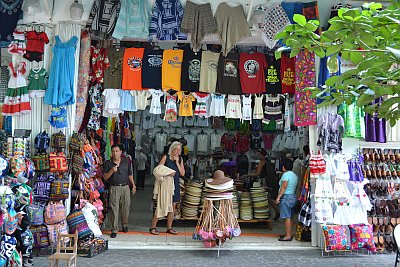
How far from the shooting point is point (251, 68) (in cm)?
858

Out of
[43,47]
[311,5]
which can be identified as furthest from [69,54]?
[311,5]

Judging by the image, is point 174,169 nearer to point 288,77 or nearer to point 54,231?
point 54,231

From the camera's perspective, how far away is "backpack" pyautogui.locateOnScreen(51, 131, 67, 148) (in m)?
7.48

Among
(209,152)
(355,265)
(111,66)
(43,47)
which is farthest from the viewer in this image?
(209,152)

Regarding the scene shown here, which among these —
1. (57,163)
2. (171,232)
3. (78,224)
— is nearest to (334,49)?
(57,163)

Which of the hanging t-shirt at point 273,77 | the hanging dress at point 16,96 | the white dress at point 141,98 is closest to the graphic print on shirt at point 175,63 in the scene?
the white dress at point 141,98

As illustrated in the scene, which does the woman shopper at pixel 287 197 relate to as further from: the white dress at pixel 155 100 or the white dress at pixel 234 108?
the white dress at pixel 155 100

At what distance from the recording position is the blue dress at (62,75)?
7613 mm

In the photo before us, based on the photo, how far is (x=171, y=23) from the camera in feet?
26.5

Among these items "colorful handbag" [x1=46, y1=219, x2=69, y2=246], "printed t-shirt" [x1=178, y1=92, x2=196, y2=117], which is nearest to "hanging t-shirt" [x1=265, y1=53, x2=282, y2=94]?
"printed t-shirt" [x1=178, y1=92, x2=196, y2=117]

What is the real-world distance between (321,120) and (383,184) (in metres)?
1.56

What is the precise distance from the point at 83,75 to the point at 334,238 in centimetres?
516

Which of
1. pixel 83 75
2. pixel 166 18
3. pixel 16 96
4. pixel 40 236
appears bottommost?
pixel 40 236

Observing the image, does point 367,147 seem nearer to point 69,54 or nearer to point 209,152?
point 69,54
